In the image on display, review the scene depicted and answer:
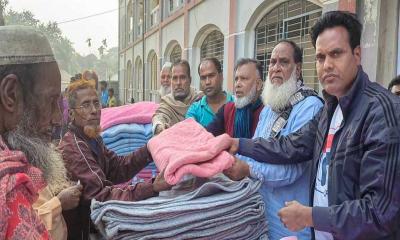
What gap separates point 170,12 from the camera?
14258 mm

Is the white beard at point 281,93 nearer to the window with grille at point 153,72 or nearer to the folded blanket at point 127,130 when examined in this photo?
the folded blanket at point 127,130

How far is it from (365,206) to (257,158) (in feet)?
1.98

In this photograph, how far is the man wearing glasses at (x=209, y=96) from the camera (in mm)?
2846

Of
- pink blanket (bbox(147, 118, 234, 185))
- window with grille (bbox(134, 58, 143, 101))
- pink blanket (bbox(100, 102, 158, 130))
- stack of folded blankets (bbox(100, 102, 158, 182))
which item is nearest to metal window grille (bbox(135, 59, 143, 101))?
window with grille (bbox(134, 58, 143, 101))

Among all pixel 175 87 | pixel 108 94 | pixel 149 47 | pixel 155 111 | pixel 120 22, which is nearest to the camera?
Result: pixel 155 111

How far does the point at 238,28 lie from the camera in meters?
7.76

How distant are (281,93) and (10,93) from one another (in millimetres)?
1393

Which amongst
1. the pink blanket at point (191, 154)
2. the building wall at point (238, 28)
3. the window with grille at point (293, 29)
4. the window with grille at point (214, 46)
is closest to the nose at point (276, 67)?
the pink blanket at point (191, 154)

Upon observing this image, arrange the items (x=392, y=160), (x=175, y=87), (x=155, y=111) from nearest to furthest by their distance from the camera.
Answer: (x=392, y=160) < (x=155, y=111) < (x=175, y=87)

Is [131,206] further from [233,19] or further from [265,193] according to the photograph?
[233,19]

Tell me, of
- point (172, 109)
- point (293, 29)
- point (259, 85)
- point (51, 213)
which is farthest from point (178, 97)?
point (293, 29)

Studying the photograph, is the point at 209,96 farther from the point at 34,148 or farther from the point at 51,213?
the point at 34,148

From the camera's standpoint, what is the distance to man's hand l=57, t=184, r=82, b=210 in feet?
4.97

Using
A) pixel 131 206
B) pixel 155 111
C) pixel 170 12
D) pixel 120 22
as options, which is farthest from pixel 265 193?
pixel 120 22
